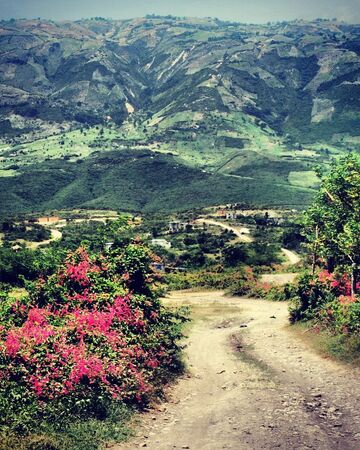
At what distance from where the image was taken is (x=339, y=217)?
4416 centimetres

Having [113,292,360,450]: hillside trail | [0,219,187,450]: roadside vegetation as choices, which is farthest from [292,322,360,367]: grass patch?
[0,219,187,450]: roadside vegetation

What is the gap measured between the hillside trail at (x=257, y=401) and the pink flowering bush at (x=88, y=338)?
202 cm

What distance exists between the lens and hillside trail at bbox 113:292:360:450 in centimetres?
1969

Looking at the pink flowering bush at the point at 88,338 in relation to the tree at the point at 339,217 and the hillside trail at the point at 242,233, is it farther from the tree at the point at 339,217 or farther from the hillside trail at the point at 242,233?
the hillside trail at the point at 242,233

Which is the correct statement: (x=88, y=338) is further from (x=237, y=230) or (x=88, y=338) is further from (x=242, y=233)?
(x=237, y=230)

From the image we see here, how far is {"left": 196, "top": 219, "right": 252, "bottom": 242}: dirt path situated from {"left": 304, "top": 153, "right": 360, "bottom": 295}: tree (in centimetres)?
8438

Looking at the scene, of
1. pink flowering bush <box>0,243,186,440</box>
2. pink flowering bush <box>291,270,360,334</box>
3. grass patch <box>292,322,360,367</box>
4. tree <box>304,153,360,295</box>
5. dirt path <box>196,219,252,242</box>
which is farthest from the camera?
dirt path <box>196,219,252,242</box>

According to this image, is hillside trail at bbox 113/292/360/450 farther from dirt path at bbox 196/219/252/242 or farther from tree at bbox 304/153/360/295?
dirt path at bbox 196/219/252/242

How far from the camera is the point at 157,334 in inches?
1148

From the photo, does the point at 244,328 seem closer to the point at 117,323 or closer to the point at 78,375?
the point at 117,323

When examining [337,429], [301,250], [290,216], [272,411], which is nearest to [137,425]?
[272,411]

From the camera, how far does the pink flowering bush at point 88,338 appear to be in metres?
21.5

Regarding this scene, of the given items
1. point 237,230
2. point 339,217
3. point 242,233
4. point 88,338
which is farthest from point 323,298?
point 237,230

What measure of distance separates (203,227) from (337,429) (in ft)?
449
